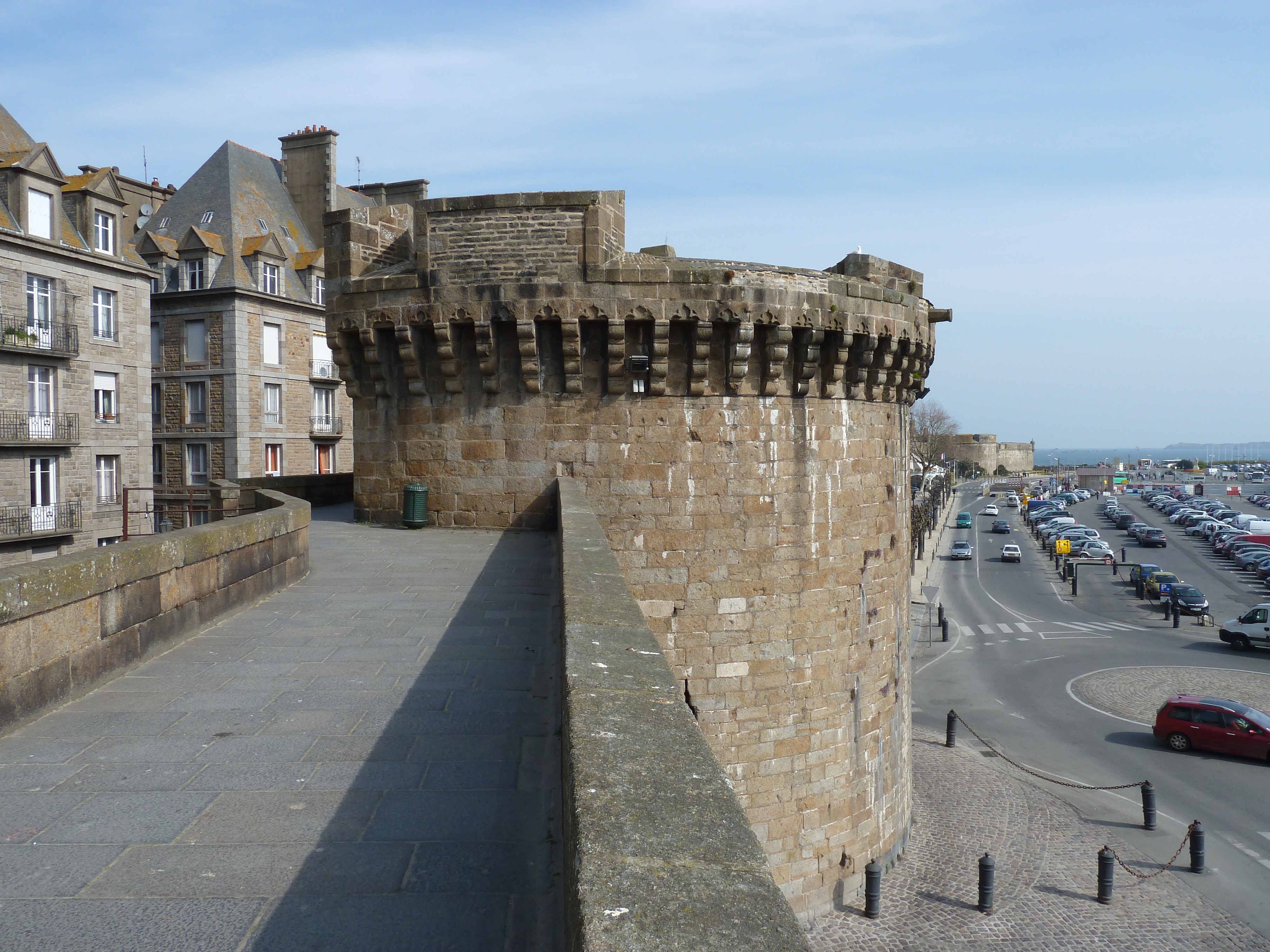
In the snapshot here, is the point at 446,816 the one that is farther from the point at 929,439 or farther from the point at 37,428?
the point at 929,439

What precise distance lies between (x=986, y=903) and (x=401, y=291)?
11423mm

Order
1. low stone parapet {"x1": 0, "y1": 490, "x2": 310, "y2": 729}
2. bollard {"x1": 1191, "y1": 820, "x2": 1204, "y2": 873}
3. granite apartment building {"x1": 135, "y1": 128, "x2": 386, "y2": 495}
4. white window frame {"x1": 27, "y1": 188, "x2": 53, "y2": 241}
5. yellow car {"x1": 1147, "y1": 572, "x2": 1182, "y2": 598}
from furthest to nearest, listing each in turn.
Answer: yellow car {"x1": 1147, "y1": 572, "x2": 1182, "y2": 598}
granite apartment building {"x1": 135, "y1": 128, "x2": 386, "y2": 495}
white window frame {"x1": 27, "y1": 188, "x2": 53, "y2": 241}
bollard {"x1": 1191, "y1": 820, "x2": 1204, "y2": 873}
low stone parapet {"x1": 0, "y1": 490, "x2": 310, "y2": 729}

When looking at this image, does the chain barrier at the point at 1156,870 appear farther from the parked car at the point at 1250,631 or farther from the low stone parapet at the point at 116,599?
the parked car at the point at 1250,631

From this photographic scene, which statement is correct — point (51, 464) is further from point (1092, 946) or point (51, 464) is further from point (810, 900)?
point (1092, 946)

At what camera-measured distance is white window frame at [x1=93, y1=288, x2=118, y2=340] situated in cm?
2447

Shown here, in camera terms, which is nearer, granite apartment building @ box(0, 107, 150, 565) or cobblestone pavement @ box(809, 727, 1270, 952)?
cobblestone pavement @ box(809, 727, 1270, 952)

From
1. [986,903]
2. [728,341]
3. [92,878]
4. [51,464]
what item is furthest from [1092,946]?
[51,464]

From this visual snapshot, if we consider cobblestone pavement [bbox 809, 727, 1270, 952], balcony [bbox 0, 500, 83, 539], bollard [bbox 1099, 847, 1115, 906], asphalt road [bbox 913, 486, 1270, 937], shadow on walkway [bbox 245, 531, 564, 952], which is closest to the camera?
shadow on walkway [bbox 245, 531, 564, 952]

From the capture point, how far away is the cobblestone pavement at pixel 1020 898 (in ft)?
38.2

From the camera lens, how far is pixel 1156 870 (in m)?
14.6

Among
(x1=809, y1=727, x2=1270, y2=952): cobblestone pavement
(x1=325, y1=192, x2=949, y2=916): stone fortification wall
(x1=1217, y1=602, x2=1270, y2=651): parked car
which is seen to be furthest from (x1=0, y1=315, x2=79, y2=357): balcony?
(x1=1217, y1=602, x2=1270, y2=651): parked car

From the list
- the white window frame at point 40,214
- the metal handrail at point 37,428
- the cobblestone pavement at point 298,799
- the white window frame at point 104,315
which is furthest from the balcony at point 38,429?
the cobblestone pavement at point 298,799

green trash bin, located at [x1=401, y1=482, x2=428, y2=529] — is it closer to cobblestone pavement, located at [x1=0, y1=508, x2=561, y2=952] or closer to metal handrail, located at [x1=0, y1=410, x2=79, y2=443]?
cobblestone pavement, located at [x1=0, y1=508, x2=561, y2=952]

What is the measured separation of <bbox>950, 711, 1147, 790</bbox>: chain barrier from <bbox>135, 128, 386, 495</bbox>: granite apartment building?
21304mm
